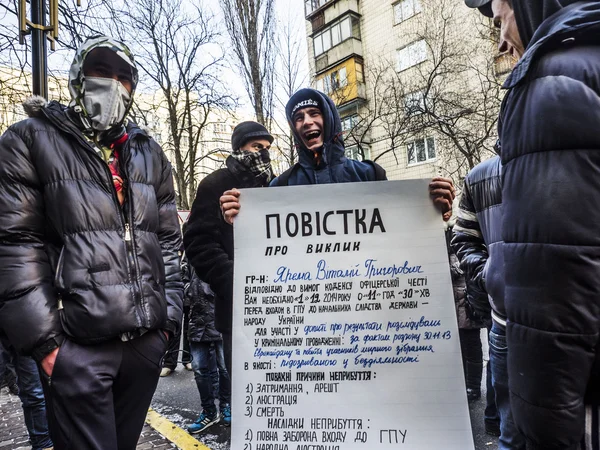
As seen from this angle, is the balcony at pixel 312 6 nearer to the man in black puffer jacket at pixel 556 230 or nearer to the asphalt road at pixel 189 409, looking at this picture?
the asphalt road at pixel 189 409

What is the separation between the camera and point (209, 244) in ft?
8.66

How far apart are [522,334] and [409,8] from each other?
74.5 ft

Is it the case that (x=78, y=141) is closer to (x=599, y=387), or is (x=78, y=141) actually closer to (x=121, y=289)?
(x=121, y=289)

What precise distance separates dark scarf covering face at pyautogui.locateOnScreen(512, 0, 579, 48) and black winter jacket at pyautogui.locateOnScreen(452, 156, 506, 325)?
1062 millimetres

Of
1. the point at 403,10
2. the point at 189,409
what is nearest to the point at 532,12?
the point at 189,409

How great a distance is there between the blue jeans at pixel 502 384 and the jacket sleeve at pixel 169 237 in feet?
5.93

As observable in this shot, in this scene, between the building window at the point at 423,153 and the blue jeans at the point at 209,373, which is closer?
the blue jeans at the point at 209,373

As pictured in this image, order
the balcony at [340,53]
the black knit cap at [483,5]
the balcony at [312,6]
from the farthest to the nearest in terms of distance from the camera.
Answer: the balcony at [312,6], the balcony at [340,53], the black knit cap at [483,5]

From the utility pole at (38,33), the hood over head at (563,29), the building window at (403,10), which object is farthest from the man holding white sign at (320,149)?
the building window at (403,10)

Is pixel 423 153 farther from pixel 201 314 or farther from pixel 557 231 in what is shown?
pixel 557 231

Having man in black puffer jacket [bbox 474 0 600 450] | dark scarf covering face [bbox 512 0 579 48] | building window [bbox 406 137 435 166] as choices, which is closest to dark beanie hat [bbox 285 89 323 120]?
dark scarf covering face [bbox 512 0 579 48]

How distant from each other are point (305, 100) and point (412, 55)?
19.6 m

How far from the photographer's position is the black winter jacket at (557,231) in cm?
105

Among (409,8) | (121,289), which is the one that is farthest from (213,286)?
(409,8)
